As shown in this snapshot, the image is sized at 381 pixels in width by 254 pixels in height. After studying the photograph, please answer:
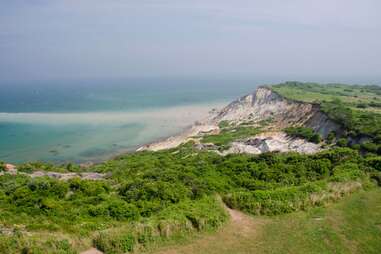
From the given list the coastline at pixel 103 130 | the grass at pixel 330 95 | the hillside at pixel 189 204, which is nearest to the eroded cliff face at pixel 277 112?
the grass at pixel 330 95

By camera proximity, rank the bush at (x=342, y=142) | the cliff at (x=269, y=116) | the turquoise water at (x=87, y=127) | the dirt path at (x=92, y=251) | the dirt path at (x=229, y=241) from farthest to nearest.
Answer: the turquoise water at (x=87, y=127) < the cliff at (x=269, y=116) < the bush at (x=342, y=142) < the dirt path at (x=229, y=241) < the dirt path at (x=92, y=251)

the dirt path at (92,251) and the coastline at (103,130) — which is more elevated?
the dirt path at (92,251)

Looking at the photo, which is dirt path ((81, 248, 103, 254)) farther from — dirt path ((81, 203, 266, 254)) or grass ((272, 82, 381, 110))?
grass ((272, 82, 381, 110))

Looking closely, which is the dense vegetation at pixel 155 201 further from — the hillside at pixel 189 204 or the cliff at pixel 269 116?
the cliff at pixel 269 116

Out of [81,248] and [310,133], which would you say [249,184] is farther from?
[310,133]

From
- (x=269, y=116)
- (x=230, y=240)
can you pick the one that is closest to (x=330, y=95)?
(x=269, y=116)

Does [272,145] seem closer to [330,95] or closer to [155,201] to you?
[155,201]

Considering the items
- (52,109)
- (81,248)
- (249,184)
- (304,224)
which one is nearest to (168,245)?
(81,248)
